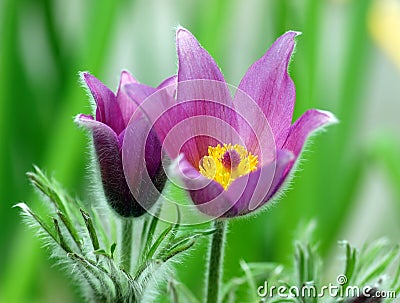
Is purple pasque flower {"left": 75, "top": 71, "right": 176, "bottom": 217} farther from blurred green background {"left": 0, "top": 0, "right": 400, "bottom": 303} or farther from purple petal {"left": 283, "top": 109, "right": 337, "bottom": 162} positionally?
blurred green background {"left": 0, "top": 0, "right": 400, "bottom": 303}

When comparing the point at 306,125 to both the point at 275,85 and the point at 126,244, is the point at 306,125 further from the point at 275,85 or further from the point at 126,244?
the point at 126,244

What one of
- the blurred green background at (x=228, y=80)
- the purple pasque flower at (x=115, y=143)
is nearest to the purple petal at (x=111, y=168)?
the purple pasque flower at (x=115, y=143)

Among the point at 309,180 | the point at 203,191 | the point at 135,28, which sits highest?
the point at 135,28

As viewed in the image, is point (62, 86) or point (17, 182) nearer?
point (17, 182)

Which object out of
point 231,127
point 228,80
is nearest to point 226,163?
point 231,127

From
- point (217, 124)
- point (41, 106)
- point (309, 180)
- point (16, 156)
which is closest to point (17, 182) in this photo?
point (16, 156)

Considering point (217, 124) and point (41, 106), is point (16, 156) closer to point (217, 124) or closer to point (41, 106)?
point (41, 106)
